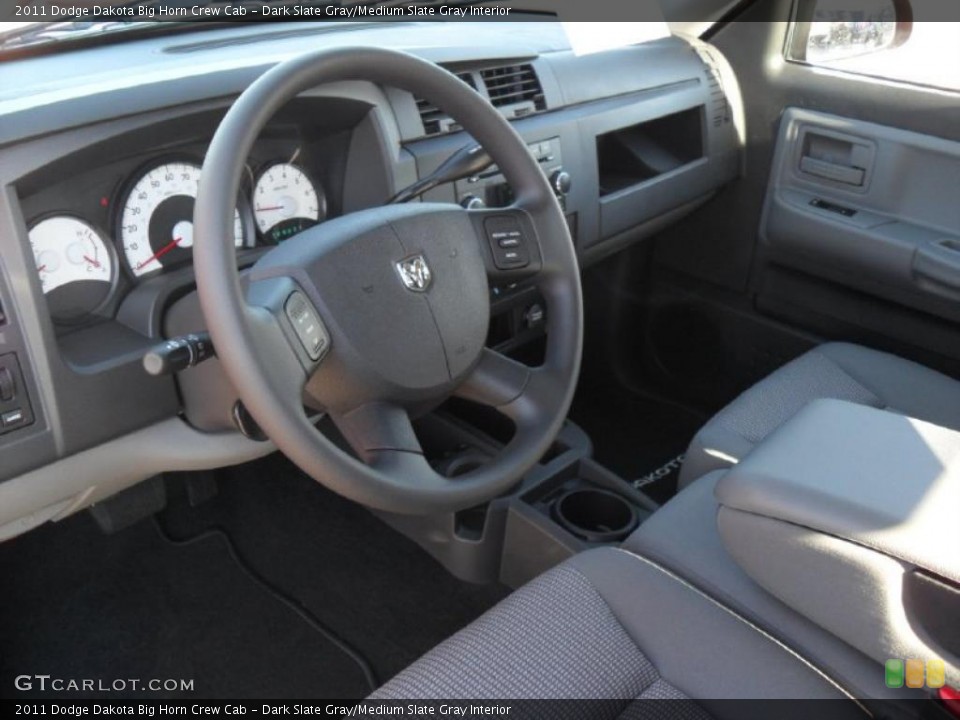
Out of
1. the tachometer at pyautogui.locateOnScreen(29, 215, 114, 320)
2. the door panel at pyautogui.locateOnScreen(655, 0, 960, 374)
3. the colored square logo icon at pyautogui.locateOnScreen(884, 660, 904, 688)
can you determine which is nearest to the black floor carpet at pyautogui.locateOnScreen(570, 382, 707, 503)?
the door panel at pyautogui.locateOnScreen(655, 0, 960, 374)

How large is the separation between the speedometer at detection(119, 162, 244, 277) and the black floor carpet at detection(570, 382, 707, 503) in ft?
4.53

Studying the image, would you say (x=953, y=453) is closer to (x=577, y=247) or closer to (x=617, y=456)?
(x=577, y=247)

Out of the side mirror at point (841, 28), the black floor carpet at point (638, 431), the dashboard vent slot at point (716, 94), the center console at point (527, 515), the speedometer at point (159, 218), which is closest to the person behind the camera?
the speedometer at point (159, 218)

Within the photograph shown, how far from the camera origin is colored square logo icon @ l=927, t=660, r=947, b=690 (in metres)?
0.98

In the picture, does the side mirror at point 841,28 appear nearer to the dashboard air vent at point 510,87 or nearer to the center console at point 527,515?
the dashboard air vent at point 510,87

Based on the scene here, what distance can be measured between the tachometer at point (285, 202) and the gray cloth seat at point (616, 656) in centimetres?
71

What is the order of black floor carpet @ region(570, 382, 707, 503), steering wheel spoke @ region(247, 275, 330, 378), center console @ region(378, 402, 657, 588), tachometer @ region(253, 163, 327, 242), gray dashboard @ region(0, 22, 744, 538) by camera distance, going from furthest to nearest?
black floor carpet @ region(570, 382, 707, 503) → center console @ region(378, 402, 657, 588) → tachometer @ region(253, 163, 327, 242) → gray dashboard @ region(0, 22, 744, 538) → steering wheel spoke @ region(247, 275, 330, 378)

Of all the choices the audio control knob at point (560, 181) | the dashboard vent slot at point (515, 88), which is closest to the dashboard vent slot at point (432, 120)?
the dashboard vent slot at point (515, 88)

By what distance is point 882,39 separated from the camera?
2.18 meters

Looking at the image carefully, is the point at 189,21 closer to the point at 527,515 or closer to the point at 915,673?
the point at 527,515

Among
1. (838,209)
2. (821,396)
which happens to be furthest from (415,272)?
(838,209)

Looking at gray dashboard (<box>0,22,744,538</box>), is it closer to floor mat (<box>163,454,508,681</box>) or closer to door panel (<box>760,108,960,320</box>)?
door panel (<box>760,108,960,320</box>)

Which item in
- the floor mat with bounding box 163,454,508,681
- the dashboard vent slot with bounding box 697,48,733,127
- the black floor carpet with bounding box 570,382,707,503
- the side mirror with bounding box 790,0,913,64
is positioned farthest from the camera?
the black floor carpet with bounding box 570,382,707,503

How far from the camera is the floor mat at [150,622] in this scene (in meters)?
1.90
